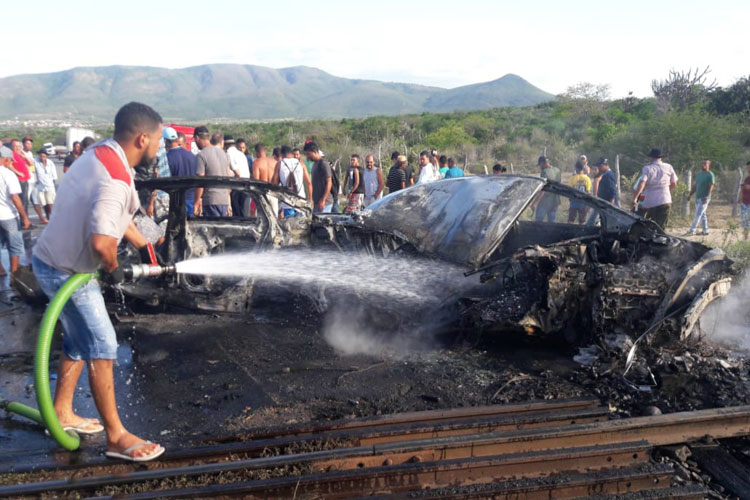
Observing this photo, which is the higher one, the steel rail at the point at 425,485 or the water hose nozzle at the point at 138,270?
the water hose nozzle at the point at 138,270

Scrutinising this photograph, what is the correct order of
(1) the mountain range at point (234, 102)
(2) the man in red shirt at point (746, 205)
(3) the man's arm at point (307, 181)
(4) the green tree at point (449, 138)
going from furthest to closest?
(1) the mountain range at point (234, 102), (4) the green tree at point (449, 138), (2) the man in red shirt at point (746, 205), (3) the man's arm at point (307, 181)

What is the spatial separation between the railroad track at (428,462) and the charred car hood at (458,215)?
72.9 inches

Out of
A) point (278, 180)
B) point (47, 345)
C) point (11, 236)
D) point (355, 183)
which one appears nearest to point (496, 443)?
point (47, 345)

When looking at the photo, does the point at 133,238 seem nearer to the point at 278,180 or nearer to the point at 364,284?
the point at 364,284

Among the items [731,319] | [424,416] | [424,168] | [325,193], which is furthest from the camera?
[424,168]

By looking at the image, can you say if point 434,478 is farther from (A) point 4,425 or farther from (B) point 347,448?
(A) point 4,425

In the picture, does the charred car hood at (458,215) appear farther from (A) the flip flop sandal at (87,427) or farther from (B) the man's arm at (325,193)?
(B) the man's arm at (325,193)

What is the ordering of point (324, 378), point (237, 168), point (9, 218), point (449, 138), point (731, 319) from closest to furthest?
A: point (324, 378)
point (731, 319)
point (9, 218)
point (237, 168)
point (449, 138)

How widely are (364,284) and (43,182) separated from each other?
10.9 meters

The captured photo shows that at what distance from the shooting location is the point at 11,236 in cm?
757

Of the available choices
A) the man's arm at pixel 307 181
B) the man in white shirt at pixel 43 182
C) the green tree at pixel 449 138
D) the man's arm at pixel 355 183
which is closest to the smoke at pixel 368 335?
the man's arm at pixel 307 181

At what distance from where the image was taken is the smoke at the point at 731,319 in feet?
18.1

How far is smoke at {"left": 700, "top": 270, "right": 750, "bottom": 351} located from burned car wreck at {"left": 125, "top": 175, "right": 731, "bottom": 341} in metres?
0.60

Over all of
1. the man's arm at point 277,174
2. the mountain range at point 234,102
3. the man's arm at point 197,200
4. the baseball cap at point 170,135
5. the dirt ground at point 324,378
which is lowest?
the dirt ground at point 324,378
